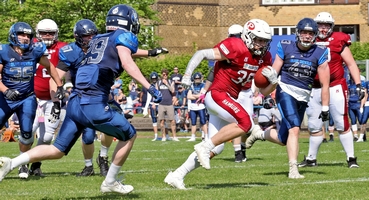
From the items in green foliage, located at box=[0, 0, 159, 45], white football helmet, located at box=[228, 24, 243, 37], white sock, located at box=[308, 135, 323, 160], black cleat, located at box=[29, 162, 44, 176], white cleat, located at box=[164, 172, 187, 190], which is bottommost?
green foliage, located at box=[0, 0, 159, 45]

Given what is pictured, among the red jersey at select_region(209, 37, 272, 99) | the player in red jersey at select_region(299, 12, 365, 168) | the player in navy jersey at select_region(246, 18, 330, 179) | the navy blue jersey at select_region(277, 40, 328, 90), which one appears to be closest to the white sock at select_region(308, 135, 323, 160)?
the player in red jersey at select_region(299, 12, 365, 168)

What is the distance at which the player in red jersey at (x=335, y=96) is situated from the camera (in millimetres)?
10320

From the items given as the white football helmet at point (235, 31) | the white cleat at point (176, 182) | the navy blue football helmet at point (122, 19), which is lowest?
the white cleat at point (176, 182)

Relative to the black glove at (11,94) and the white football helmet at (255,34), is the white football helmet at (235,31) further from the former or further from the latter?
the black glove at (11,94)

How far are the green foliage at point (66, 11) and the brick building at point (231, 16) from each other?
580 centimetres

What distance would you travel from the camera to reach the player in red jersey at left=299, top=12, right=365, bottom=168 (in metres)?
10.3

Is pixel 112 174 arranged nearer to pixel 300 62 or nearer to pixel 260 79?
pixel 260 79

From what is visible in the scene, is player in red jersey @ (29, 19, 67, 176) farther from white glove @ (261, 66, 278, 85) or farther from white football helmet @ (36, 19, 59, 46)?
white glove @ (261, 66, 278, 85)

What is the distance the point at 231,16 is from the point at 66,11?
1021 centimetres

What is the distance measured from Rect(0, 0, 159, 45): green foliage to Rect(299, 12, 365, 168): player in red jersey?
2242 cm

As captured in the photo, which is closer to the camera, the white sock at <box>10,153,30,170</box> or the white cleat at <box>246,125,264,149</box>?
the white sock at <box>10,153,30,170</box>

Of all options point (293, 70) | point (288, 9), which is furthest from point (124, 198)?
point (288, 9)

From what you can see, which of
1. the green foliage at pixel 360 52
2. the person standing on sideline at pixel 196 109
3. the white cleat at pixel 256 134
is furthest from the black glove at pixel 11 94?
the green foliage at pixel 360 52

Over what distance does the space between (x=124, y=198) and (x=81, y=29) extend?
2.62 meters
